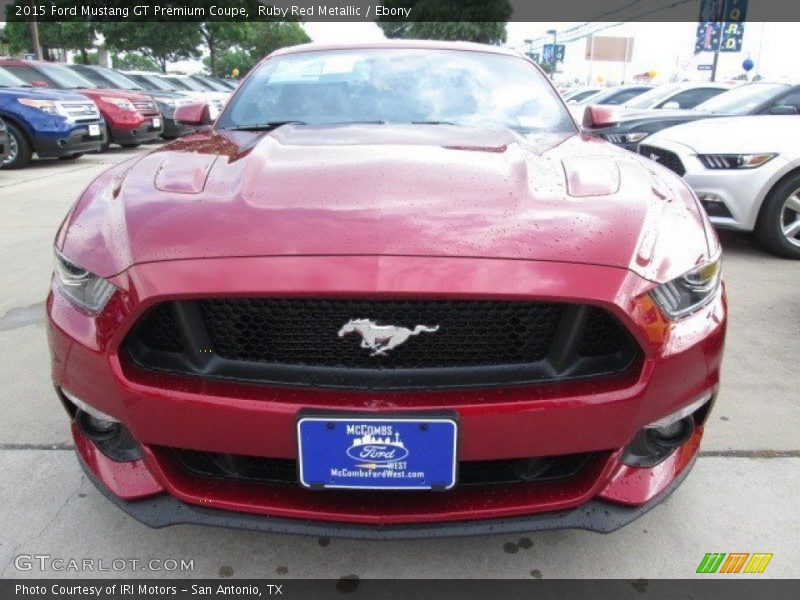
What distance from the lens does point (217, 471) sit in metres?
1.54

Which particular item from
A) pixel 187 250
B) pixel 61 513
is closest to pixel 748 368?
pixel 187 250

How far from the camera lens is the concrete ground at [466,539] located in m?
1.74

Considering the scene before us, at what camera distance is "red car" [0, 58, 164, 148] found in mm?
10539

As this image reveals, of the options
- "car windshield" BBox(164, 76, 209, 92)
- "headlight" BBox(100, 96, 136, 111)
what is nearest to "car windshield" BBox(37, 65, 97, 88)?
"headlight" BBox(100, 96, 136, 111)

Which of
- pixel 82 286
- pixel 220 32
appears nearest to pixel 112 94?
pixel 82 286

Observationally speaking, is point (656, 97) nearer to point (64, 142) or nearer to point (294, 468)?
point (64, 142)

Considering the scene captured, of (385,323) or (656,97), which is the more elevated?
(385,323)

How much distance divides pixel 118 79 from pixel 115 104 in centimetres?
404

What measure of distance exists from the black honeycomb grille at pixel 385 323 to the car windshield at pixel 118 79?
14.0 meters

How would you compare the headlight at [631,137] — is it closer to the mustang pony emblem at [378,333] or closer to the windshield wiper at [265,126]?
the windshield wiper at [265,126]

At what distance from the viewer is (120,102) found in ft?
34.9

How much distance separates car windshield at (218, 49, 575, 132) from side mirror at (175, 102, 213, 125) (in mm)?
291

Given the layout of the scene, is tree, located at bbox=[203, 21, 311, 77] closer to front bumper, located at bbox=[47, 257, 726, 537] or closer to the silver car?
the silver car

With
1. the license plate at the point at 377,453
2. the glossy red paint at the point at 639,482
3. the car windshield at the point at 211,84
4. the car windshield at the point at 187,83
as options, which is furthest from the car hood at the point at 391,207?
the car windshield at the point at 211,84
